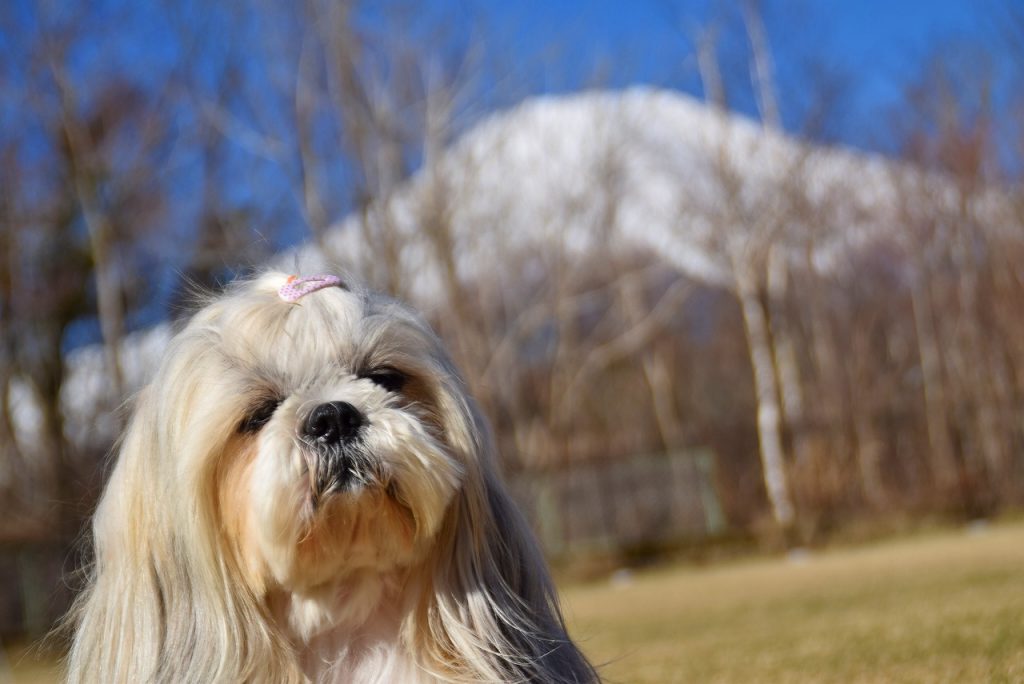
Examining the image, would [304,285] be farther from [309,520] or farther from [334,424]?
[309,520]

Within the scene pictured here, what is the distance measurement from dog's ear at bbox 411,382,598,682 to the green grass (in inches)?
14.0

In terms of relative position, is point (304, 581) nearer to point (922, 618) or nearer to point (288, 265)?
point (288, 265)

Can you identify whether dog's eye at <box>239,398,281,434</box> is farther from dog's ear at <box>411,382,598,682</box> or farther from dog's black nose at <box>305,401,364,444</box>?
dog's ear at <box>411,382,598,682</box>

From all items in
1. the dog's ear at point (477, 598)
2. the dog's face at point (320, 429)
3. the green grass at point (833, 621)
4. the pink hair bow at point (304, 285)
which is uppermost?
the pink hair bow at point (304, 285)

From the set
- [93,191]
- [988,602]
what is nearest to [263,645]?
[988,602]

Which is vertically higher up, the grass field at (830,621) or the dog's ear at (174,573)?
the dog's ear at (174,573)

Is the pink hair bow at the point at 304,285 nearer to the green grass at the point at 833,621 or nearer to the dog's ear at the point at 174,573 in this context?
the dog's ear at the point at 174,573

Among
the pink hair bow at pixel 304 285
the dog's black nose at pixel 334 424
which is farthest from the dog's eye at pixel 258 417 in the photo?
the pink hair bow at pixel 304 285

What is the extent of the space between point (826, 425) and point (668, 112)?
5.55 metres

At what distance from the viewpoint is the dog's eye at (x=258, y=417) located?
2.60m

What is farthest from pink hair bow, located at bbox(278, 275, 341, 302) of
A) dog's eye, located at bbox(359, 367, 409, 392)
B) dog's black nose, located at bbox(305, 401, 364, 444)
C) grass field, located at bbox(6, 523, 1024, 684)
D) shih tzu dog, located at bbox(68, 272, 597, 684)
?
grass field, located at bbox(6, 523, 1024, 684)

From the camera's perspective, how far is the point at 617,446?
77.3ft

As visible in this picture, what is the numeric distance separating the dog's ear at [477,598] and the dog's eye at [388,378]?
0.12 meters

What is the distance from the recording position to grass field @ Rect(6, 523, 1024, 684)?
4.39 m
